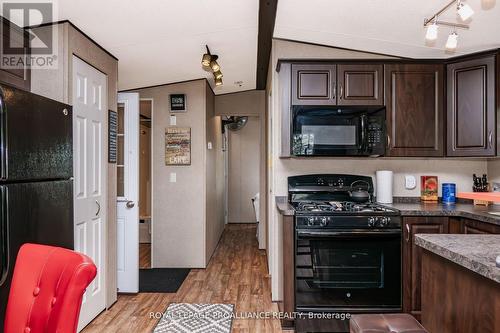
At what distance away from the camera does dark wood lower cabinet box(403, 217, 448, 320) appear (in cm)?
244

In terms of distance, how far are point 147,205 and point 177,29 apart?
12.8ft

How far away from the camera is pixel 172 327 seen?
256cm

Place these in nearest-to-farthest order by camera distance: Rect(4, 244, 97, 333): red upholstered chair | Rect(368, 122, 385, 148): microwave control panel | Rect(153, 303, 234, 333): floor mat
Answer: Rect(4, 244, 97, 333): red upholstered chair
Rect(153, 303, 234, 333): floor mat
Rect(368, 122, 385, 148): microwave control panel

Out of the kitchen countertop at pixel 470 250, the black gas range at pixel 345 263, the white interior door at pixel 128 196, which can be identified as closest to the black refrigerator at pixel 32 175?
the white interior door at pixel 128 196

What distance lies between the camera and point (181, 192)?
13.3 feet

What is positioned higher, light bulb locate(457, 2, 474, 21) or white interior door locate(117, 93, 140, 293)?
light bulb locate(457, 2, 474, 21)

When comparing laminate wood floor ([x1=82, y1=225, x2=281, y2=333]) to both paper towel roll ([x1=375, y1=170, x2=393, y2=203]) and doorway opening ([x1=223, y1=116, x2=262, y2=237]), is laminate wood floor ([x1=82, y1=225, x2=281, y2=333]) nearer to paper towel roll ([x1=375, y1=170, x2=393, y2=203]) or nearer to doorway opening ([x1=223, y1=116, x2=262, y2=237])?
paper towel roll ([x1=375, y1=170, x2=393, y2=203])

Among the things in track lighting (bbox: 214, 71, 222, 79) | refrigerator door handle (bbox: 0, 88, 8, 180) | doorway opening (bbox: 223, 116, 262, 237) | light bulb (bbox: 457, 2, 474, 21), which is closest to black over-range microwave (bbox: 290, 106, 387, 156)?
track lighting (bbox: 214, 71, 222, 79)

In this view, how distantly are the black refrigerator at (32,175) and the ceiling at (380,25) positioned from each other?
173 cm

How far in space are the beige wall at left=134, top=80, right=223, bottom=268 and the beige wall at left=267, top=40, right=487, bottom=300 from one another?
1256mm

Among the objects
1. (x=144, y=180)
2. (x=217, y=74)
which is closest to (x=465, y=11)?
(x=217, y=74)

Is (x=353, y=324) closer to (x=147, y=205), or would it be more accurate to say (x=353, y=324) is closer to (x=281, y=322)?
(x=281, y=322)

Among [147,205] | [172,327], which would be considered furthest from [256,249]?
[172,327]

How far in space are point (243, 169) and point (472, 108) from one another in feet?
17.5
